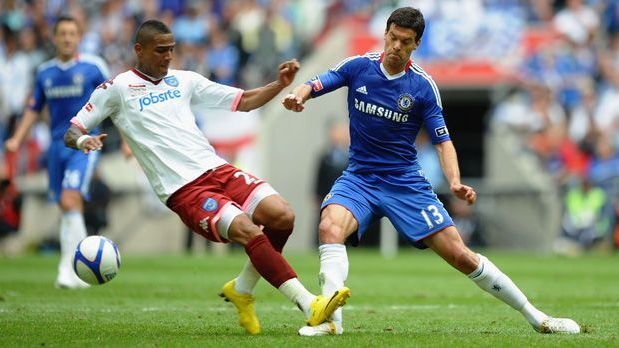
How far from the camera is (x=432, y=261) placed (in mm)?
22312

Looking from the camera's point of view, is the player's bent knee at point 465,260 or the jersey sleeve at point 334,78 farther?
the jersey sleeve at point 334,78

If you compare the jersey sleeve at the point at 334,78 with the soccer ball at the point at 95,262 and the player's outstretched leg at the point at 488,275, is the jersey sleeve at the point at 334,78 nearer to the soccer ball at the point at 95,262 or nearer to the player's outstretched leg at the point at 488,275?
the player's outstretched leg at the point at 488,275

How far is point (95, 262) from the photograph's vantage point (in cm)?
960

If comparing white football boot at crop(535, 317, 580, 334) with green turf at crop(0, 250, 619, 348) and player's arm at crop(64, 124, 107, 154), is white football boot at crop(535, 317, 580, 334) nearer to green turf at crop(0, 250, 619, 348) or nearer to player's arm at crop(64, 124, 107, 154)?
green turf at crop(0, 250, 619, 348)

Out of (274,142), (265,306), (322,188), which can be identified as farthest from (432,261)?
(265,306)

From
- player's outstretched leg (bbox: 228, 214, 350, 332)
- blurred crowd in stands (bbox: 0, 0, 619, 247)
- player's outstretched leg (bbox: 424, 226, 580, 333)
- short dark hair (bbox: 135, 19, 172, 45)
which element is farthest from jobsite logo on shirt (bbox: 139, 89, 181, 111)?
blurred crowd in stands (bbox: 0, 0, 619, 247)

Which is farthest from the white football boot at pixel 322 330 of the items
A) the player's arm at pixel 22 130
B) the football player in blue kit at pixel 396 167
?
the player's arm at pixel 22 130

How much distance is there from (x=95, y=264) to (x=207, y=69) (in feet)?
55.4

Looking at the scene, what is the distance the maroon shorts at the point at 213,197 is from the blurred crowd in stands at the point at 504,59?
15.3 metres

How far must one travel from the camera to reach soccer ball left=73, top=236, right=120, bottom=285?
961 cm

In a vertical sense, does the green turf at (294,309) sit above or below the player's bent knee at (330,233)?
below

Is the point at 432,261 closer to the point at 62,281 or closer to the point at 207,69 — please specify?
the point at 207,69

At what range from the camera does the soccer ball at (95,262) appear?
31.5ft

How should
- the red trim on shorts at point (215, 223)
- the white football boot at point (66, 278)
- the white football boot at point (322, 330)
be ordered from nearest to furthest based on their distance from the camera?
the white football boot at point (322, 330)
the red trim on shorts at point (215, 223)
the white football boot at point (66, 278)
